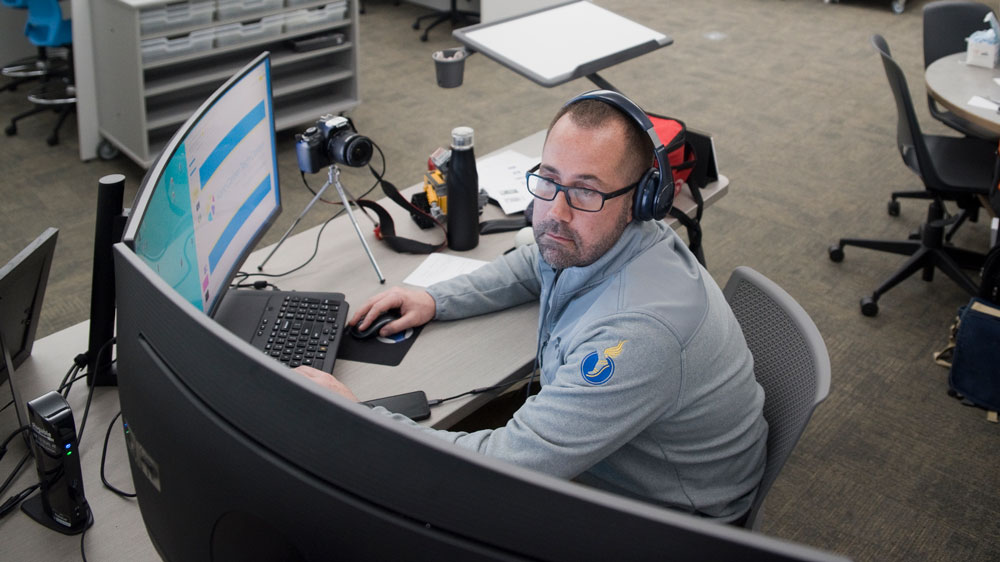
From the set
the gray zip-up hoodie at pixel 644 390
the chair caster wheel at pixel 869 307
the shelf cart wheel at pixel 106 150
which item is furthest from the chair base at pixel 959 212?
the shelf cart wheel at pixel 106 150

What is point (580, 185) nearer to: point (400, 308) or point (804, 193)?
point (400, 308)

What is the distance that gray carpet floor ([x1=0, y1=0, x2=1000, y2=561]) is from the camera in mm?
2316

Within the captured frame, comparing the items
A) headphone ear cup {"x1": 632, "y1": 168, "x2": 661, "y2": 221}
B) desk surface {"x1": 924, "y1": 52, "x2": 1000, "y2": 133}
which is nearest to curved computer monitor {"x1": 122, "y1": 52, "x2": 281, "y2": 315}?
headphone ear cup {"x1": 632, "y1": 168, "x2": 661, "y2": 221}

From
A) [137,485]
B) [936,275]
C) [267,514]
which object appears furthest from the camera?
[936,275]

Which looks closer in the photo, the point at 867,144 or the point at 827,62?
the point at 867,144

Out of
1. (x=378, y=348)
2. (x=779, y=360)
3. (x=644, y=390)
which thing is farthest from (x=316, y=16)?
(x=644, y=390)

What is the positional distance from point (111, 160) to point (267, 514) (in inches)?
144

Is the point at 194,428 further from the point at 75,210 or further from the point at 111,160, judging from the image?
the point at 111,160

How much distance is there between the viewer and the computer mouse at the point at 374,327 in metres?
1.66

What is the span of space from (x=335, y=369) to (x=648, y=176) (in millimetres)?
660

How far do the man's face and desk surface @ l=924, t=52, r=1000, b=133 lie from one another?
2.03 metres

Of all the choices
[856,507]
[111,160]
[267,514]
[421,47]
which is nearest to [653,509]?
[267,514]

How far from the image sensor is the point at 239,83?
Answer: 5.13ft

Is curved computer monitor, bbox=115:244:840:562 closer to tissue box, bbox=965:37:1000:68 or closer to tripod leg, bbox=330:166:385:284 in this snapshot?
tripod leg, bbox=330:166:385:284
